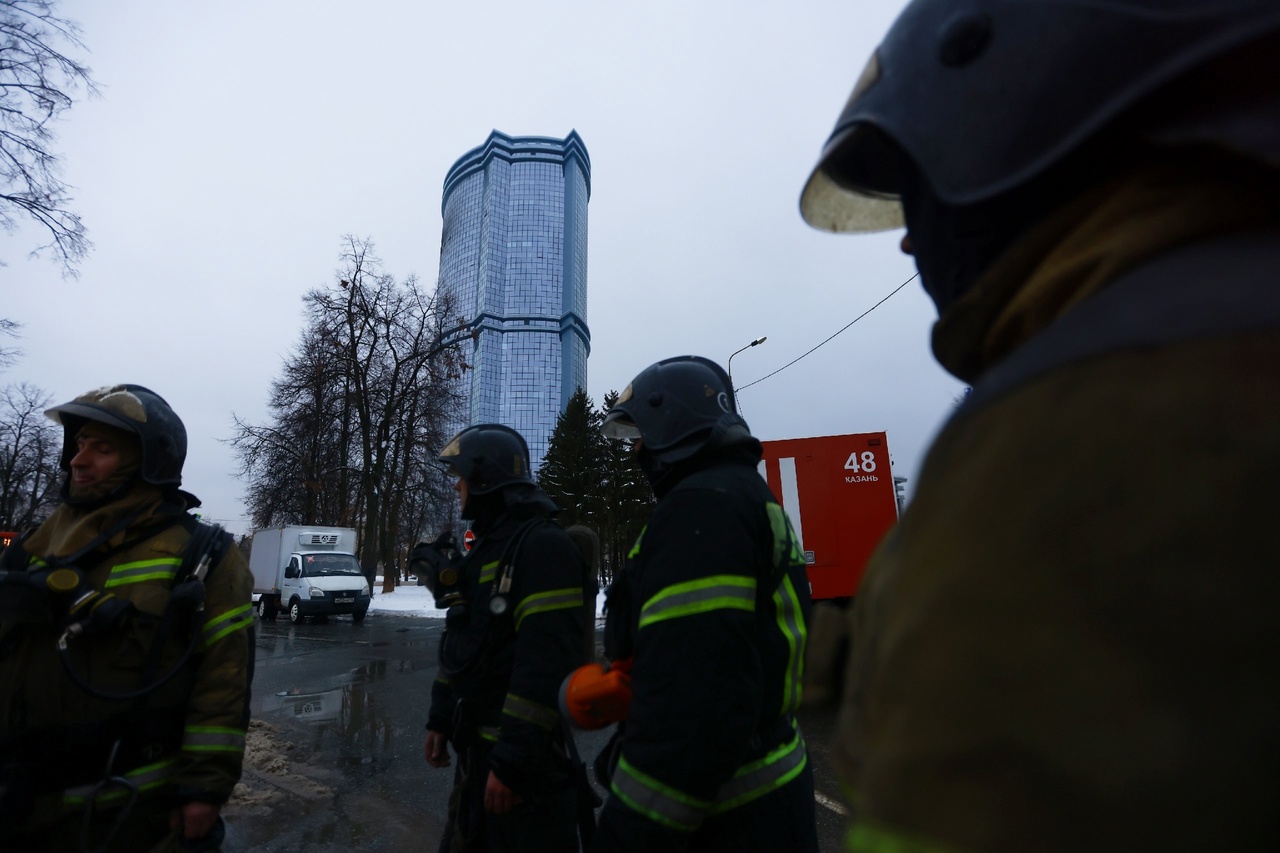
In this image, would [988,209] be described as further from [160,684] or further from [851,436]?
[851,436]

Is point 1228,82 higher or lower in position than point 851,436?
lower

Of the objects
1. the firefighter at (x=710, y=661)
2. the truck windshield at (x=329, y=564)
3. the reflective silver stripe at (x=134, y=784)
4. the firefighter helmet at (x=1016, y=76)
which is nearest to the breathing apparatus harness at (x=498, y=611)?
the firefighter at (x=710, y=661)

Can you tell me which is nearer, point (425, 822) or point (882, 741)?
point (882, 741)

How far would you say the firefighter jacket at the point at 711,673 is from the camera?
5.35ft

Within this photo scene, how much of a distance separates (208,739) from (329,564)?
1862cm

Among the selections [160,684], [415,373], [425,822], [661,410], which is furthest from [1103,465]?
[415,373]

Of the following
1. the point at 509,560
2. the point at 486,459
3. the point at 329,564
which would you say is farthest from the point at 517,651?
the point at 329,564

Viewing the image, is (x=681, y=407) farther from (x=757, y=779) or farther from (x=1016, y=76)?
(x=1016, y=76)

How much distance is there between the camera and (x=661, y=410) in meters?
2.39

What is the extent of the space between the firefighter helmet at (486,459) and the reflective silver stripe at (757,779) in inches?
77.4

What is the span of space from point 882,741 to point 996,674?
0.37ft

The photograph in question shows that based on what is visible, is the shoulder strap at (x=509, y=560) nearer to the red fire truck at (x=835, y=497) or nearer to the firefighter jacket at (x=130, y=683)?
the firefighter jacket at (x=130, y=683)

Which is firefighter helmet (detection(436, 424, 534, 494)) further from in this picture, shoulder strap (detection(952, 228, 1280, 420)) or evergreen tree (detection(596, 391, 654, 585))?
evergreen tree (detection(596, 391, 654, 585))

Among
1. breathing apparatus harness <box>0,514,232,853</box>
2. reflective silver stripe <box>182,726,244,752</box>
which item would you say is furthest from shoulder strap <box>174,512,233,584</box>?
reflective silver stripe <box>182,726,244,752</box>
